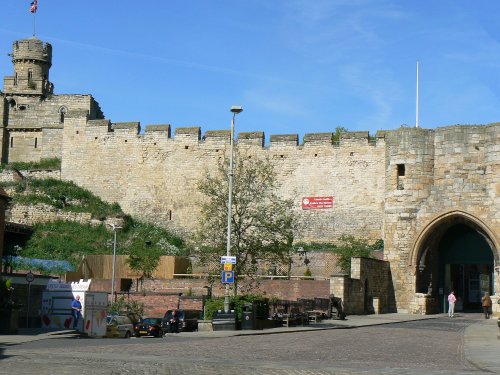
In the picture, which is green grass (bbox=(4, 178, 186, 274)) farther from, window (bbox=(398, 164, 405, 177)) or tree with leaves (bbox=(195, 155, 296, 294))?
window (bbox=(398, 164, 405, 177))

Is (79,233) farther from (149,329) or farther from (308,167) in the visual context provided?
(149,329)

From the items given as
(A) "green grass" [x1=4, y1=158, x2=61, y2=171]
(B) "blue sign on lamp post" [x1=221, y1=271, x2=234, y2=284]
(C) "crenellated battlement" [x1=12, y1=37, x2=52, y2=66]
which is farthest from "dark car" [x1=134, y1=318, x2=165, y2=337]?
(C) "crenellated battlement" [x1=12, y1=37, x2=52, y2=66]

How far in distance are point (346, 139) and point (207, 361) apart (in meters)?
32.0

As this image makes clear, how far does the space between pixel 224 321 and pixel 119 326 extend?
3.66 metres

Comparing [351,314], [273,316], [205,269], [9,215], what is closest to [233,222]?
[273,316]

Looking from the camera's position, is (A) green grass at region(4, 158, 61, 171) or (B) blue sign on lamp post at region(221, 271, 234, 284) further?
(A) green grass at region(4, 158, 61, 171)

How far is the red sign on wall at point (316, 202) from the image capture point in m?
48.2

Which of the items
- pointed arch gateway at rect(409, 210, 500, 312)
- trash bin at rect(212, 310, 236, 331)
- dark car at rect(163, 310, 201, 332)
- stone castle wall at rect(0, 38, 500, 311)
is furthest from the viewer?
stone castle wall at rect(0, 38, 500, 311)

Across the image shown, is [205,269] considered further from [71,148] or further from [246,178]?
[71,148]

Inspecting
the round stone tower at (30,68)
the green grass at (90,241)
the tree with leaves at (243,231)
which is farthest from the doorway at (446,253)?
the round stone tower at (30,68)

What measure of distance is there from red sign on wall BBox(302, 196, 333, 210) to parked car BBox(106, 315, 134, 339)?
19424 mm

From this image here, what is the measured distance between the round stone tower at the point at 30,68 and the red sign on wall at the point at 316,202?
20.1 meters

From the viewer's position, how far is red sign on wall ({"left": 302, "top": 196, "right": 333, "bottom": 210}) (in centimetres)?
4825

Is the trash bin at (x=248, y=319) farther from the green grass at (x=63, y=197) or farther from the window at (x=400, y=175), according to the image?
the green grass at (x=63, y=197)
